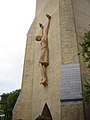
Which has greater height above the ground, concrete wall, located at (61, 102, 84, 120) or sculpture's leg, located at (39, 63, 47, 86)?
sculpture's leg, located at (39, 63, 47, 86)

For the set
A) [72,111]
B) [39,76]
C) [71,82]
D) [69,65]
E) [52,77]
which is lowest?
[72,111]

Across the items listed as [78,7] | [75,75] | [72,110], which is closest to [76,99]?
[72,110]

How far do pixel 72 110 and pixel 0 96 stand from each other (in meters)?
22.0

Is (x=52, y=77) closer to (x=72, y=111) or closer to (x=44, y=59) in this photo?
(x=44, y=59)

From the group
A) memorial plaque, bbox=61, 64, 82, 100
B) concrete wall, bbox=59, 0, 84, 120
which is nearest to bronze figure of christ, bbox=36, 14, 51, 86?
concrete wall, bbox=59, 0, 84, 120

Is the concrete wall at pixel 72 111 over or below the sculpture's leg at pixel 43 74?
below

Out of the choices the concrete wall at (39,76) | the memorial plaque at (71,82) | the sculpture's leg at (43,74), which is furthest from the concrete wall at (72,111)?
the sculpture's leg at (43,74)

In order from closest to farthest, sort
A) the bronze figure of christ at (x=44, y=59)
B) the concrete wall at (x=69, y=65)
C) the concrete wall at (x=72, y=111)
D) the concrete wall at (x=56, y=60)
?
the concrete wall at (x=72, y=111) < the concrete wall at (x=69, y=65) < the concrete wall at (x=56, y=60) < the bronze figure of christ at (x=44, y=59)

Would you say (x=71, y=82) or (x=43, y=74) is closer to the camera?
(x=71, y=82)

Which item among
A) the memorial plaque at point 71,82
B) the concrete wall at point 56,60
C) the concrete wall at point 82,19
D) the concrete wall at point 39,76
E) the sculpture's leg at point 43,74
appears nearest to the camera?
the memorial plaque at point 71,82

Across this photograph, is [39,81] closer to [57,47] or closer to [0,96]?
[57,47]

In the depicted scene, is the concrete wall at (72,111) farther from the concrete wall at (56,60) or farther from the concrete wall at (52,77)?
the concrete wall at (52,77)

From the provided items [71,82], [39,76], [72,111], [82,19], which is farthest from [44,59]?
[72,111]

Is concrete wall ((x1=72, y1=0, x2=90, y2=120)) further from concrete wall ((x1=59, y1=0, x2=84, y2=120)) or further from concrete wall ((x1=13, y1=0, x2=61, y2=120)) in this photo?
concrete wall ((x1=13, y1=0, x2=61, y2=120))
